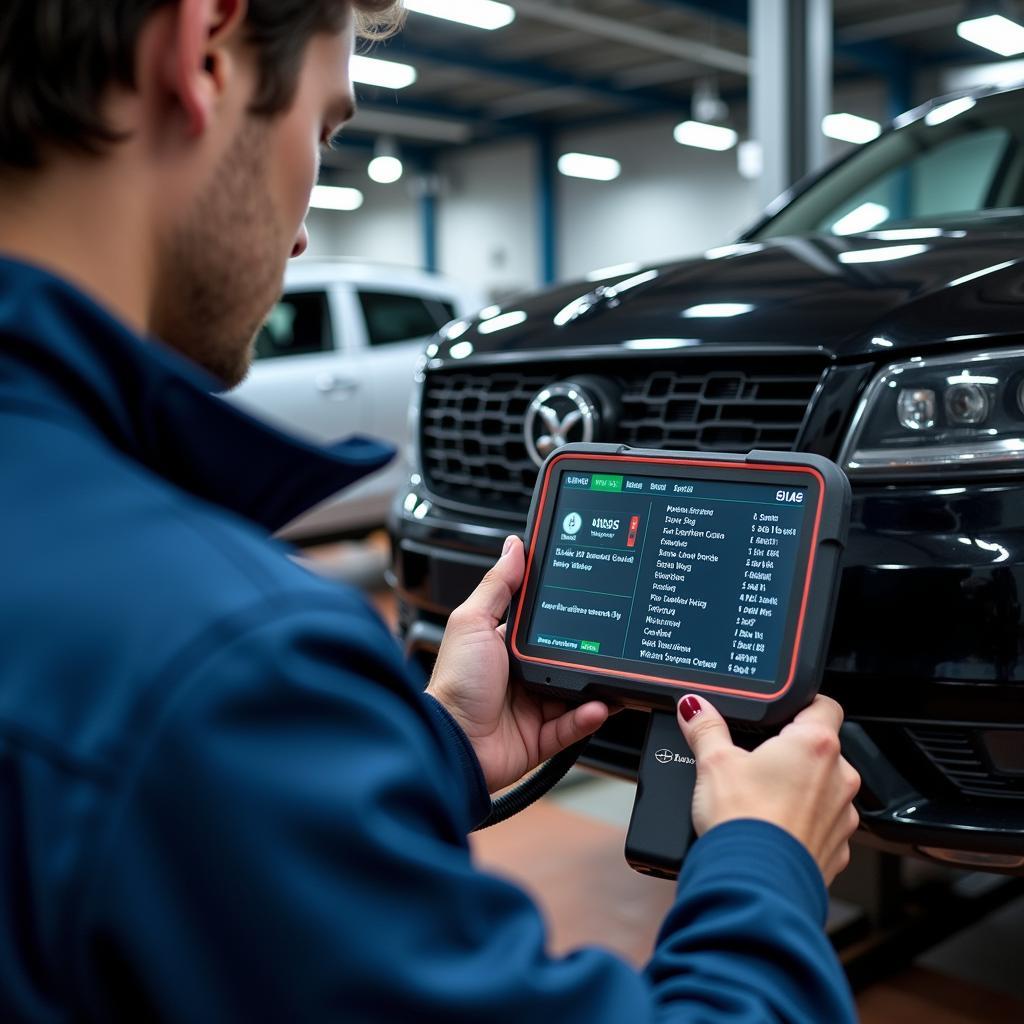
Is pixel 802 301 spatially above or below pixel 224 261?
below

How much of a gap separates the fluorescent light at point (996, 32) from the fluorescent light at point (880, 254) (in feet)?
29.6

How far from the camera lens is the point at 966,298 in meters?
1.56

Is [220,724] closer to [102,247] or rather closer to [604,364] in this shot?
[102,247]

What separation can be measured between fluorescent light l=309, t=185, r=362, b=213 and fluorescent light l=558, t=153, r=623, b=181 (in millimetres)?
4719

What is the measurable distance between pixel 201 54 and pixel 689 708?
68 cm

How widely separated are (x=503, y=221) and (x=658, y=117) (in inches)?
123

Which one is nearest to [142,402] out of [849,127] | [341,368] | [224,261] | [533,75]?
[224,261]

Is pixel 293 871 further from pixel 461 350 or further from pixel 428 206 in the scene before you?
pixel 428 206

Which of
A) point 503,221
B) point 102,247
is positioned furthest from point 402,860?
point 503,221

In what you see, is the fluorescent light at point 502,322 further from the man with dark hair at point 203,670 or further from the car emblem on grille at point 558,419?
the man with dark hair at point 203,670

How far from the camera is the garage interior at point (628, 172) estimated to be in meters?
2.19

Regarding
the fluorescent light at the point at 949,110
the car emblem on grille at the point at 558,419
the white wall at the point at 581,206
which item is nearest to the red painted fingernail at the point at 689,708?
the car emblem on grille at the point at 558,419

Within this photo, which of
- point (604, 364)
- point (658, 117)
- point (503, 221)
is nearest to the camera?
point (604, 364)

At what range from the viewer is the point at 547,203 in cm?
1750
